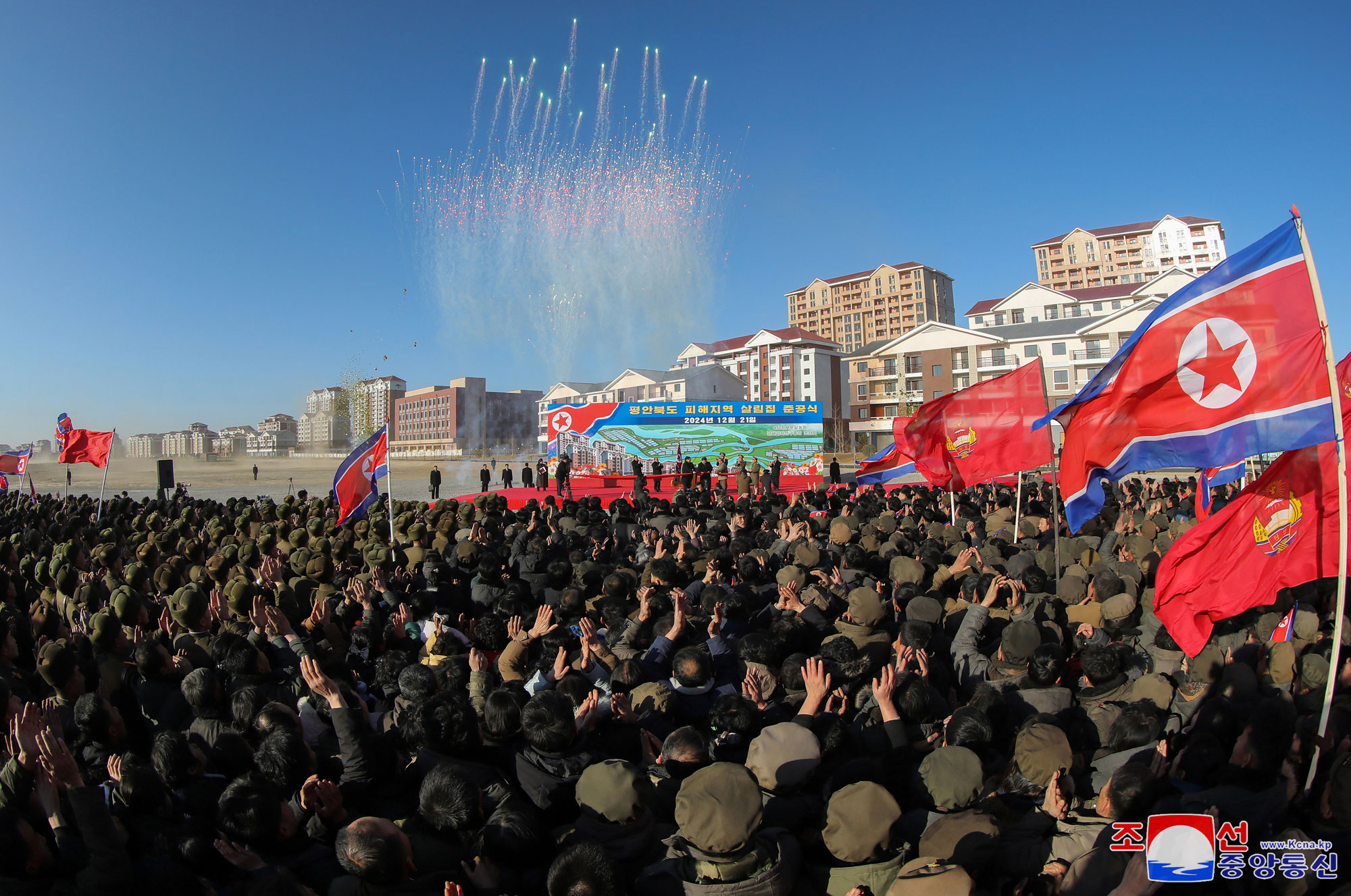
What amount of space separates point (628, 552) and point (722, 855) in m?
6.58

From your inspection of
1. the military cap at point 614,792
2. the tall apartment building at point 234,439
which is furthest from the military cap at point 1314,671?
the tall apartment building at point 234,439

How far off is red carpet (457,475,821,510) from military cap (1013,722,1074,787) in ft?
73.8

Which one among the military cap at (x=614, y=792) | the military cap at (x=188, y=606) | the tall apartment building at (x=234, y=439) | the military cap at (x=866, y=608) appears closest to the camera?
the military cap at (x=614, y=792)

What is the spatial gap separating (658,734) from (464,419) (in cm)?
10292

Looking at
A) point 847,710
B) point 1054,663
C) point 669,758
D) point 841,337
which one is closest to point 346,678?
point 669,758

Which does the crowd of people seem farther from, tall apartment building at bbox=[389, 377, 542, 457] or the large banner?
tall apartment building at bbox=[389, 377, 542, 457]

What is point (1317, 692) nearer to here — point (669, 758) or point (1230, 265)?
point (1230, 265)

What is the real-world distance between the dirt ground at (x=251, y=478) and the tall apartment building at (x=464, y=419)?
20184mm

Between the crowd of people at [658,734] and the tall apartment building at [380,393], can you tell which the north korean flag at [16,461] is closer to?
the crowd of people at [658,734]

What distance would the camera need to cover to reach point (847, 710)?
4051 mm

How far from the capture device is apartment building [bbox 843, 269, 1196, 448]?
190 ft

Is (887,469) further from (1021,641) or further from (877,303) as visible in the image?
(877,303)

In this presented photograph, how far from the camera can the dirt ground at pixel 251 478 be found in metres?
36.8

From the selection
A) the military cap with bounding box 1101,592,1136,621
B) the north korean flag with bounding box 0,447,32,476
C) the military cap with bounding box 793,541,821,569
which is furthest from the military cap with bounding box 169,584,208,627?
the north korean flag with bounding box 0,447,32,476
